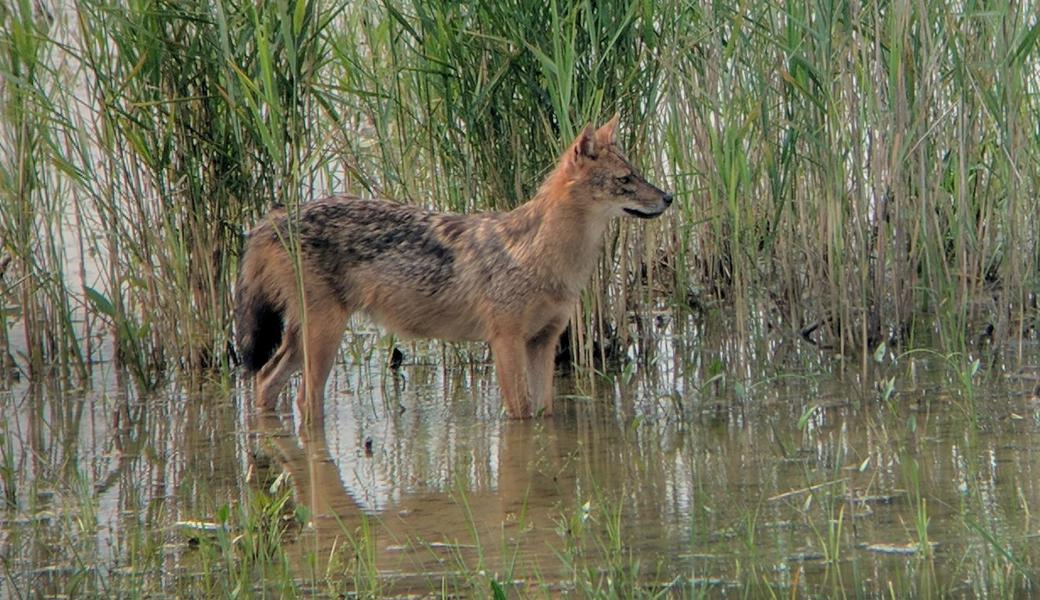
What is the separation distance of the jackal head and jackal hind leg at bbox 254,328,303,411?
5.29ft

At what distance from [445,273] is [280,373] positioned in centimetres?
97

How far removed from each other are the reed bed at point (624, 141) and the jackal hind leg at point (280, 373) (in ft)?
1.77

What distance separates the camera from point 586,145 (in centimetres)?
690

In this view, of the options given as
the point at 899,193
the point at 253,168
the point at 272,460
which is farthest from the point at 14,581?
the point at 899,193

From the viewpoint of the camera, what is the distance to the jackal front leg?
692cm

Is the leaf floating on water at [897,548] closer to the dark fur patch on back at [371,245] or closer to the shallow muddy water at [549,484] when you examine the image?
the shallow muddy water at [549,484]

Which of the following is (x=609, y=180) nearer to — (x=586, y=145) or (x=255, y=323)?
(x=586, y=145)

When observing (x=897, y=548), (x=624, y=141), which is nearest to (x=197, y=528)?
(x=897, y=548)

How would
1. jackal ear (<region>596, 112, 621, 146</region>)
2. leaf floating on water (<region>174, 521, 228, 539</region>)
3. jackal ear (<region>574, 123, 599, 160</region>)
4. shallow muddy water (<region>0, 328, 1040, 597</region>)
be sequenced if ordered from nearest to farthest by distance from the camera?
shallow muddy water (<region>0, 328, 1040, 597</region>) → leaf floating on water (<region>174, 521, 228, 539</region>) → jackal ear (<region>574, 123, 599, 160</region>) → jackal ear (<region>596, 112, 621, 146</region>)

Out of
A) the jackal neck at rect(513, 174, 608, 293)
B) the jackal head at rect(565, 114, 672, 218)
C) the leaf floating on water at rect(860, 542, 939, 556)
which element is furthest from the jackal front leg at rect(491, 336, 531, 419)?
the leaf floating on water at rect(860, 542, 939, 556)

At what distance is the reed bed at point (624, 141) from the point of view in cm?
694

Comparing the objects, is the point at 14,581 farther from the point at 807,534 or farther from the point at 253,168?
the point at 253,168

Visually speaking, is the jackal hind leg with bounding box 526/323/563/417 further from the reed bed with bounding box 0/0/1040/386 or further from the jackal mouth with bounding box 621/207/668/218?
the jackal mouth with bounding box 621/207/668/218

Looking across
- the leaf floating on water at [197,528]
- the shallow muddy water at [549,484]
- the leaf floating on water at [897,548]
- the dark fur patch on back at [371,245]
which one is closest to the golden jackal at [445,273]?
the dark fur patch on back at [371,245]
